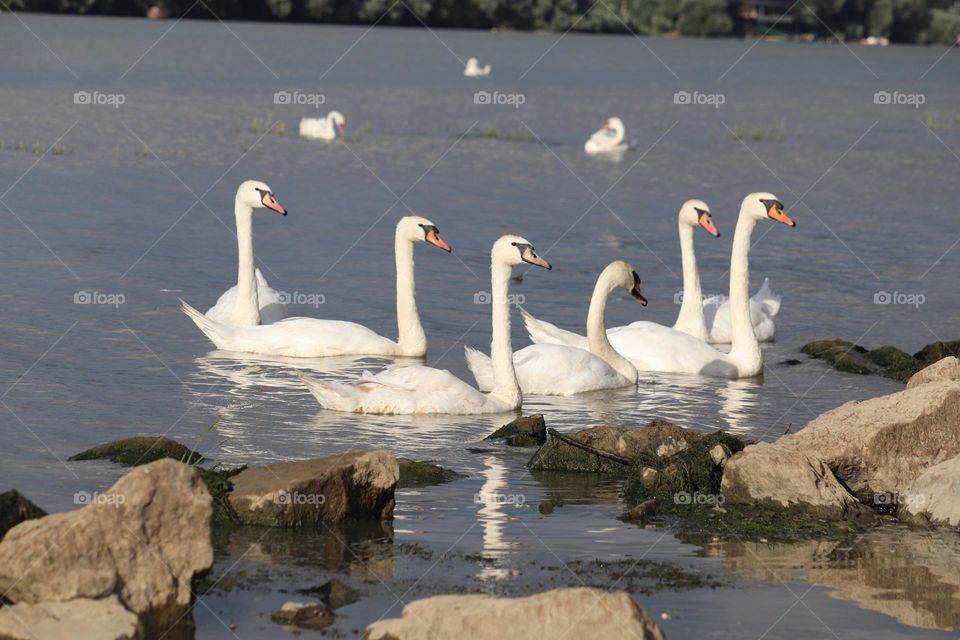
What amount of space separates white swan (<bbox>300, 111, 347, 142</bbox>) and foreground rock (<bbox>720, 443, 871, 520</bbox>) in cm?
2580

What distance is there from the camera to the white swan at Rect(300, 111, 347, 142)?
1387 inches

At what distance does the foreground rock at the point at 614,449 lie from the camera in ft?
35.4

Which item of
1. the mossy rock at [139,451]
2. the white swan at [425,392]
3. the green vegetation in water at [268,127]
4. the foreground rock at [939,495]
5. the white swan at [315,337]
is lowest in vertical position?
the foreground rock at [939,495]

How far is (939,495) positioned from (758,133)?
104 ft

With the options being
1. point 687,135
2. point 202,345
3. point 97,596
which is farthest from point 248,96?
point 97,596

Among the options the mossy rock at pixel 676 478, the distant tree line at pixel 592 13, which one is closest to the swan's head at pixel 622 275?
the mossy rock at pixel 676 478

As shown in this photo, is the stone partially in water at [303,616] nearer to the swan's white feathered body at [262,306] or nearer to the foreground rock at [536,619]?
the foreground rock at [536,619]

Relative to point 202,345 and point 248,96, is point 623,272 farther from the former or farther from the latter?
point 248,96

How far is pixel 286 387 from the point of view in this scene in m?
13.8

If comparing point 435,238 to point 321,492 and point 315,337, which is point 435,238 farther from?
point 321,492

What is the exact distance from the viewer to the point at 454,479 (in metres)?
10.5

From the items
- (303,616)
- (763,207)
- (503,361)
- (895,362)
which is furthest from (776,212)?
(303,616)

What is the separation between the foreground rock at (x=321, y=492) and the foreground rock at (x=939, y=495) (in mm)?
3153

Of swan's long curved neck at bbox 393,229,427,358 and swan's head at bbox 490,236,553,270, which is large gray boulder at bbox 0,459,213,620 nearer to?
swan's head at bbox 490,236,553,270
